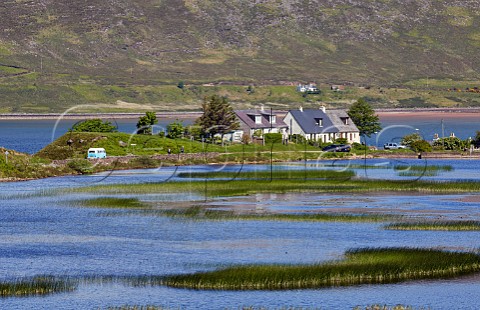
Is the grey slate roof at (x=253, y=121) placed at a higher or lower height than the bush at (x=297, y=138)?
higher

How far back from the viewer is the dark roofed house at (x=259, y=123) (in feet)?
534

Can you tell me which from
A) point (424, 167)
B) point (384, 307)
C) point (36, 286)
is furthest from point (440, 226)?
point (424, 167)

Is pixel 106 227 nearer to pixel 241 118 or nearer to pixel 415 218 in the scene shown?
pixel 415 218

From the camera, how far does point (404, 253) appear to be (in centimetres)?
5859

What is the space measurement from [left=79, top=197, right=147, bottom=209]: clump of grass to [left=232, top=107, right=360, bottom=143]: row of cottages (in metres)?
73.1

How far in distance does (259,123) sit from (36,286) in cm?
11569

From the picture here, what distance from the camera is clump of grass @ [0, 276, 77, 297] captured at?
50.2 m

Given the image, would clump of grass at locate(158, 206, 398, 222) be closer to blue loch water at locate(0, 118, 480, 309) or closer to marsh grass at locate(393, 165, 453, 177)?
blue loch water at locate(0, 118, 480, 309)

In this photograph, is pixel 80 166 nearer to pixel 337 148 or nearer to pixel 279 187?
pixel 279 187

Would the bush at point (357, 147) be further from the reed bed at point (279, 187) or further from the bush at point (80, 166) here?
the reed bed at point (279, 187)

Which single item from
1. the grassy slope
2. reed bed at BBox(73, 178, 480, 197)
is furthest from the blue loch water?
the grassy slope

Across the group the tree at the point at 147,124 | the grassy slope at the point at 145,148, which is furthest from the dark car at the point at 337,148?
the tree at the point at 147,124

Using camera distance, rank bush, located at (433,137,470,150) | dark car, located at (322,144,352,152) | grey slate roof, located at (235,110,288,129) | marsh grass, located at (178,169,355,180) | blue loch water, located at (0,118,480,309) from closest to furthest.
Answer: blue loch water, located at (0,118,480,309) → marsh grass, located at (178,169,355,180) → dark car, located at (322,144,352,152) → bush, located at (433,137,470,150) → grey slate roof, located at (235,110,288,129)

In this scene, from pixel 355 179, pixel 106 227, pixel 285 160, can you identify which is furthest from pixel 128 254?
pixel 285 160
